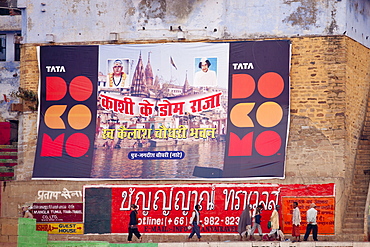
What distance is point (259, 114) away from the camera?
29.1 m

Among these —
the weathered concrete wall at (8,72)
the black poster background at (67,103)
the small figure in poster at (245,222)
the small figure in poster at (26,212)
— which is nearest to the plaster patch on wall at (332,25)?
the small figure in poster at (245,222)

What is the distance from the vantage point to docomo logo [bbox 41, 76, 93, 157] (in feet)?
98.5

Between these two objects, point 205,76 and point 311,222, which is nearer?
point 311,222

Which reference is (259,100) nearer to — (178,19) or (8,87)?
(178,19)

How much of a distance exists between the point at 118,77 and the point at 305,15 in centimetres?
645

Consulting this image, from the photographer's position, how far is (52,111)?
99.9ft

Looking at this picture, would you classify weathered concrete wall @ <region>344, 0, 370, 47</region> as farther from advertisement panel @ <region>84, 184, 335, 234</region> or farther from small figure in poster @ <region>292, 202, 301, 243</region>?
small figure in poster @ <region>292, 202, 301, 243</region>

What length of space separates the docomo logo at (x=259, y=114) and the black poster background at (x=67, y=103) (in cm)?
471

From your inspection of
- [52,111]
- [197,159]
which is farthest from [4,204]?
[197,159]

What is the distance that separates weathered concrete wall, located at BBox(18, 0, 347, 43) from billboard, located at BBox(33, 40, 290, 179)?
0.51 m

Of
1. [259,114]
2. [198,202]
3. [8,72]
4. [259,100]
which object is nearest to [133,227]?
[198,202]

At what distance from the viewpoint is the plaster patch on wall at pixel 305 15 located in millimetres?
29281

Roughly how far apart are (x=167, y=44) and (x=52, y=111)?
4460mm

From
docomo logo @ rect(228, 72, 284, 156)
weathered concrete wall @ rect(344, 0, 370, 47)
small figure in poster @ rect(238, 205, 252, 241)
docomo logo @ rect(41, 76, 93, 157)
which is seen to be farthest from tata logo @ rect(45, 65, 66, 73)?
weathered concrete wall @ rect(344, 0, 370, 47)
